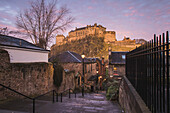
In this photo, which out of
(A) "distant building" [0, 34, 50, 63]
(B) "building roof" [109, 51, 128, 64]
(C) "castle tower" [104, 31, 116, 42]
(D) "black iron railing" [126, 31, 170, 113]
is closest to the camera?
(D) "black iron railing" [126, 31, 170, 113]

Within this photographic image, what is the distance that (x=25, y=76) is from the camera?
31.7 feet

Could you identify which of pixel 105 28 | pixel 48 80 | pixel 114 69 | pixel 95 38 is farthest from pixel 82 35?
pixel 48 80

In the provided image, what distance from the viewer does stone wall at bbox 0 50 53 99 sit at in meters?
8.05

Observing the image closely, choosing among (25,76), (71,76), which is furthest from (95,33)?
(25,76)

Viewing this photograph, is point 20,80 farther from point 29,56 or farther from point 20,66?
point 29,56

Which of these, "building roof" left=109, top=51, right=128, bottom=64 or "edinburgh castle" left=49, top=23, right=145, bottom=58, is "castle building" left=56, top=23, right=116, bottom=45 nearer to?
"edinburgh castle" left=49, top=23, right=145, bottom=58

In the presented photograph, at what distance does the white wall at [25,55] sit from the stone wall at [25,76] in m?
0.93

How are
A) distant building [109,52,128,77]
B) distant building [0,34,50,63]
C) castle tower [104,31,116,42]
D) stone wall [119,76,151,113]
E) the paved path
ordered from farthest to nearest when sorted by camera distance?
1. castle tower [104,31,116,42]
2. distant building [109,52,128,77]
3. distant building [0,34,50,63]
4. the paved path
5. stone wall [119,76,151,113]

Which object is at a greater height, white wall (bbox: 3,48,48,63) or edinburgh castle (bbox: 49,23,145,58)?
edinburgh castle (bbox: 49,23,145,58)

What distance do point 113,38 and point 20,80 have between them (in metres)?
109

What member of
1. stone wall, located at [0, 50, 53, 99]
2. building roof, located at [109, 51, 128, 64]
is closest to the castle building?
building roof, located at [109, 51, 128, 64]

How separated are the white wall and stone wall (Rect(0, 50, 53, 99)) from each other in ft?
3.04

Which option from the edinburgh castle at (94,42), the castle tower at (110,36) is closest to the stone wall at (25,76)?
the edinburgh castle at (94,42)

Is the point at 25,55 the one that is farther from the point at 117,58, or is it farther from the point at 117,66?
the point at 117,58
